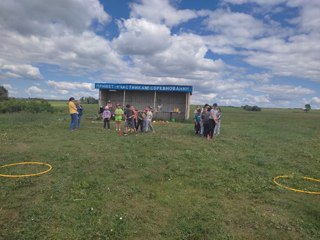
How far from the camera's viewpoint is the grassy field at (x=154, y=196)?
6012mm

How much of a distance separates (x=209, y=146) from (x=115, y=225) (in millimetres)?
9375

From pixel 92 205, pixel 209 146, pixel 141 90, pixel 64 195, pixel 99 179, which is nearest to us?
pixel 92 205

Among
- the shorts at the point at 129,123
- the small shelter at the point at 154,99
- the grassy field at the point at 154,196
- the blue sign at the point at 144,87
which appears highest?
the blue sign at the point at 144,87

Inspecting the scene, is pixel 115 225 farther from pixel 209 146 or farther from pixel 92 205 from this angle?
pixel 209 146

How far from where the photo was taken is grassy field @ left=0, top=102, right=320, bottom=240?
6.01 metres

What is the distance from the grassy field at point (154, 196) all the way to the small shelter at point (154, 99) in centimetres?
1739

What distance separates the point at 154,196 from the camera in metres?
7.72

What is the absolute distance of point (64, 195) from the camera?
24.6ft

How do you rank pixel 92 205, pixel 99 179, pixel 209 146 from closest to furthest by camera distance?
pixel 92 205
pixel 99 179
pixel 209 146

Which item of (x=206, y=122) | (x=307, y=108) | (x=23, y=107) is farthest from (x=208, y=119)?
(x=307, y=108)

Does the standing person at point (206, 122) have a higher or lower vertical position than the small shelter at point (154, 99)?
lower

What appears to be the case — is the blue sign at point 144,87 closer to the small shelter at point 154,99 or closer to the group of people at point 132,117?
the small shelter at point 154,99

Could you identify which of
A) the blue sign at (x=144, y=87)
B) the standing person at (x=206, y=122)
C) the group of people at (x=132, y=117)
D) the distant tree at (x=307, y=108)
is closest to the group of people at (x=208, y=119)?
the standing person at (x=206, y=122)

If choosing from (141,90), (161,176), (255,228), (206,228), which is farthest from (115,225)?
(141,90)
